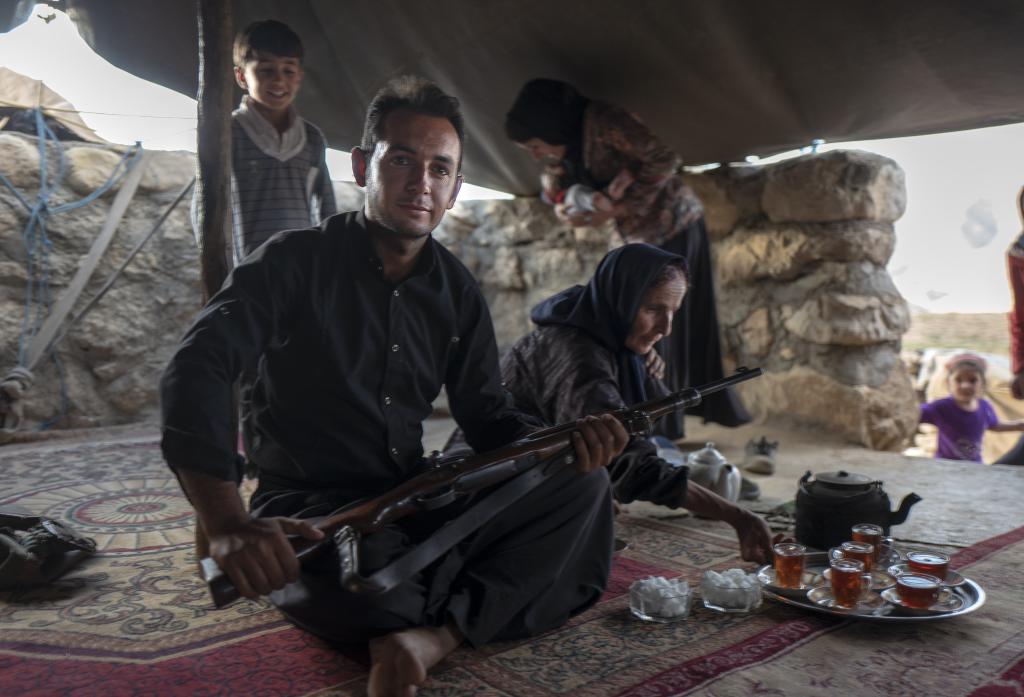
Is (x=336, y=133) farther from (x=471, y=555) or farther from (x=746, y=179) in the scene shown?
(x=471, y=555)

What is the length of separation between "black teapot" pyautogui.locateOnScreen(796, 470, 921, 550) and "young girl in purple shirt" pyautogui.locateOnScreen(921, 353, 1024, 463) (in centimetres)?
229

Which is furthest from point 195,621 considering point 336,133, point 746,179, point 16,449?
point 746,179

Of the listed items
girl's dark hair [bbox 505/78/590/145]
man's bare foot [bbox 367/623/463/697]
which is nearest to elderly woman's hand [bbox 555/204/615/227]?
girl's dark hair [bbox 505/78/590/145]

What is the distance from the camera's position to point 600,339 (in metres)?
2.54

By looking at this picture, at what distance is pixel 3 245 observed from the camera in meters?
4.38

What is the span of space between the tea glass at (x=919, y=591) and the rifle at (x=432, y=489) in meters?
0.66

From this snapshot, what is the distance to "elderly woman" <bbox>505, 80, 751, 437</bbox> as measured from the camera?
3936 millimetres

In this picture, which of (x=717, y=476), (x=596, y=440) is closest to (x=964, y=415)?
(x=717, y=476)

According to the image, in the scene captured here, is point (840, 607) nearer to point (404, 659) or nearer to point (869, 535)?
point (869, 535)

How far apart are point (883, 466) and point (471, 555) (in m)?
2.77

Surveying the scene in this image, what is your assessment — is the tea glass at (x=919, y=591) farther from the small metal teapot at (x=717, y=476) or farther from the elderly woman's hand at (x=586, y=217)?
the elderly woman's hand at (x=586, y=217)

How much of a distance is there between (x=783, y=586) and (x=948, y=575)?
1.41 feet

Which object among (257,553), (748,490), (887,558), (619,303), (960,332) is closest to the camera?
(257,553)

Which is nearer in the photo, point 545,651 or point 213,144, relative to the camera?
point 545,651
